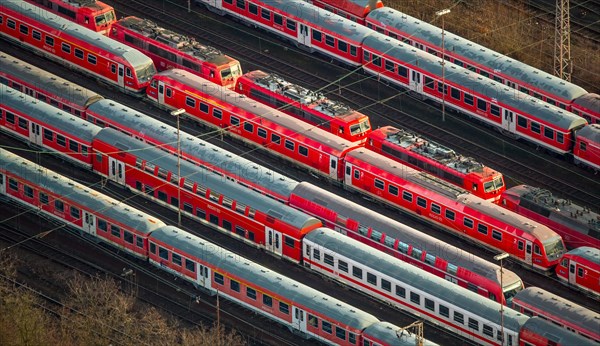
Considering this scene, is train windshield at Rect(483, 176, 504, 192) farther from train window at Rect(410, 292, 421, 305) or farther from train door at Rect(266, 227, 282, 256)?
train door at Rect(266, 227, 282, 256)

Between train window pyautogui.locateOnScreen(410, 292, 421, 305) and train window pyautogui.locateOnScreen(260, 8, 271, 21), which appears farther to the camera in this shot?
train window pyautogui.locateOnScreen(260, 8, 271, 21)

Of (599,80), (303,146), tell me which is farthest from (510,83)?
(303,146)

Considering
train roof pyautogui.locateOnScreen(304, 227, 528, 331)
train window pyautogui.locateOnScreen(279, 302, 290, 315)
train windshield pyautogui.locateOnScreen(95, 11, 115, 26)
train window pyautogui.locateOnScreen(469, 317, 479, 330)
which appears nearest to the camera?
train roof pyautogui.locateOnScreen(304, 227, 528, 331)

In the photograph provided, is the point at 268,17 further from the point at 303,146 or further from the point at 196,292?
the point at 196,292

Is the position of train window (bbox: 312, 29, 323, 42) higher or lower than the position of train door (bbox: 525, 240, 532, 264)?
higher

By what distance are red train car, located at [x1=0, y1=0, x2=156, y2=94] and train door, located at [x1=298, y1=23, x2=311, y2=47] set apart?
15.2m

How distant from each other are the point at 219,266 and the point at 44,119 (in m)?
25.4

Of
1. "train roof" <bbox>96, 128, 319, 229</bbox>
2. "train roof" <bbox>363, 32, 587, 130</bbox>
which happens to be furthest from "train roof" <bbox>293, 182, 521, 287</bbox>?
"train roof" <bbox>363, 32, 587, 130</bbox>

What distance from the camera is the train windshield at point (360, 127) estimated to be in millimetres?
180375

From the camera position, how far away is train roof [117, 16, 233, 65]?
188m

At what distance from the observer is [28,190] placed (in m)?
172

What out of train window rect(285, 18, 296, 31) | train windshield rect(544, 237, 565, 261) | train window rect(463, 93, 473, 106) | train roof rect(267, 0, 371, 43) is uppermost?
train roof rect(267, 0, 371, 43)

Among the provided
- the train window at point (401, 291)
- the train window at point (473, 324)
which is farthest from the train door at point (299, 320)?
the train window at point (473, 324)

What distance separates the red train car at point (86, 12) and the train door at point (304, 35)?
16999 millimetres
